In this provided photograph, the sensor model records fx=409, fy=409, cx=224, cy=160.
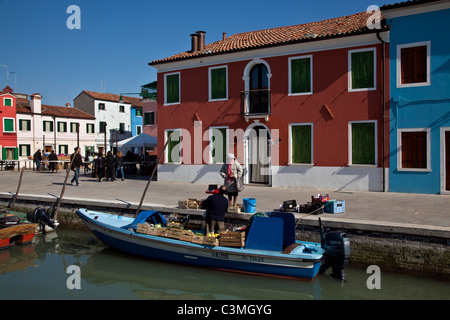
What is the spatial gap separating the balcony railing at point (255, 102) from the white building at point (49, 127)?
2246 cm

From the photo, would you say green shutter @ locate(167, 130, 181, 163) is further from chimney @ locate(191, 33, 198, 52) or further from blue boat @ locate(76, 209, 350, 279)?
blue boat @ locate(76, 209, 350, 279)

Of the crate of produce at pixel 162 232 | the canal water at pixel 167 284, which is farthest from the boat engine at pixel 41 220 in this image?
the crate of produce at pixel 162 232

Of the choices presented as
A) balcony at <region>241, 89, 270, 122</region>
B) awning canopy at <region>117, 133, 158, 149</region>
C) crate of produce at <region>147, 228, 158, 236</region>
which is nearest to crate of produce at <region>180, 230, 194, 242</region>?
crate of produce at <region>147, 228, 158, 236</region>

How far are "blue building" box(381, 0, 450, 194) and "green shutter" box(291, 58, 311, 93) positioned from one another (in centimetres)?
318

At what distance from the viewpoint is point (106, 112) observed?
46625 mm

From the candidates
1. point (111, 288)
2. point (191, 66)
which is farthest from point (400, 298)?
point (191, 66)

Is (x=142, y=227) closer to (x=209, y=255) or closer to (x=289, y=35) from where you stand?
(x=209, y=255)

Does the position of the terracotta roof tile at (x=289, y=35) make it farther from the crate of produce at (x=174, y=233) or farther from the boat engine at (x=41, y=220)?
the crate of produce at (x=174, y=233)

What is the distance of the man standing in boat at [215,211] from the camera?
9523mm

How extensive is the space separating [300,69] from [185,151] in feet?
21.6

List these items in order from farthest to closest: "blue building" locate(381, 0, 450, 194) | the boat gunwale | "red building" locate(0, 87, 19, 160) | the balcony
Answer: "red building" locate(0, 87, 19, 160)
the balcony
"blue building" locate(381, 0, 450, 194)
the boat gunwale

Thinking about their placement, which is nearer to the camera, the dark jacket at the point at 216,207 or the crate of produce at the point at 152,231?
the dark jacket at the point at 216,207

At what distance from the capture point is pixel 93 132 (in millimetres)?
45156

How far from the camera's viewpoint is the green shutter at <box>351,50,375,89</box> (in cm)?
1502
